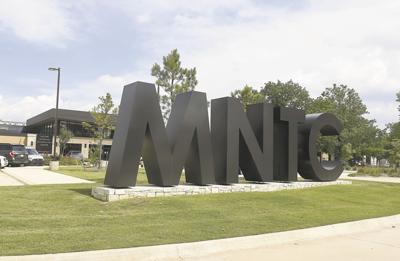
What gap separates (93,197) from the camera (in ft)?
40.2

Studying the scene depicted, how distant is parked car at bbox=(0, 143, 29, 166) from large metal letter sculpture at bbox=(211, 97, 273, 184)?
78.9 feet

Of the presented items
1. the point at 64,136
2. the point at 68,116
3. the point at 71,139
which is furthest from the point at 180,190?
the point at 71,139

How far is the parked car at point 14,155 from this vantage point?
3447cm

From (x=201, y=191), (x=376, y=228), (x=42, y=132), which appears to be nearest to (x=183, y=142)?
(x=201, y=191)

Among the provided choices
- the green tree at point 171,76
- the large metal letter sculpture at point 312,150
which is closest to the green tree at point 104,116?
the green tree at point 171,76

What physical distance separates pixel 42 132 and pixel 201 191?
69274mm

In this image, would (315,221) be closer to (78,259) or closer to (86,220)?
(86,220)

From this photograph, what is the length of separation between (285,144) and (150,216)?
871cm

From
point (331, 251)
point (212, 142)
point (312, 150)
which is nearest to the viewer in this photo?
point (331, 251)

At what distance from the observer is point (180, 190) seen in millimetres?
13258

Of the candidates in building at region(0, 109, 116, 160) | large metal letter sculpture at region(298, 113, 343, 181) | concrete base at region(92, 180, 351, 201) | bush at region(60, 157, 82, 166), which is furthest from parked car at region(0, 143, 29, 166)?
building at region(0, 109, 116, 160)

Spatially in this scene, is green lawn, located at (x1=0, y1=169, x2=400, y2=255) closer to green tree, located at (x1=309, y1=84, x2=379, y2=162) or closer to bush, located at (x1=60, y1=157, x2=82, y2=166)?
bush, located at (x1=60, y1=157, x2=82, y2=166)

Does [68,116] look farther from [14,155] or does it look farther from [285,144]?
[285,144]

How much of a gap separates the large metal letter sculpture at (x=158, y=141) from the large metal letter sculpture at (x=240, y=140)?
0.69 metres
